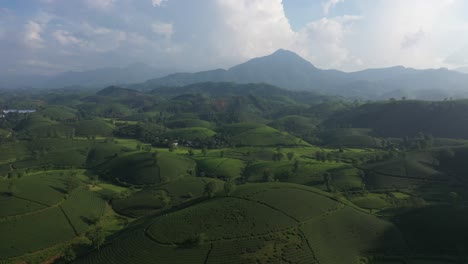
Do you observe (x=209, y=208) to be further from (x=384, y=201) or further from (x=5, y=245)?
(x=384, y=201)

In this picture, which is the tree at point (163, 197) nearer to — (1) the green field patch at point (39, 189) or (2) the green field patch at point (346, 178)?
(1) the green field patch at point (39, 189)

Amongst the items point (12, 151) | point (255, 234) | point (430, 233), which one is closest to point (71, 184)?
point (255, 234)

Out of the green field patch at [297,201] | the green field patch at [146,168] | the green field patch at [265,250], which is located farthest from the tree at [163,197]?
the green field patch at [265,250]

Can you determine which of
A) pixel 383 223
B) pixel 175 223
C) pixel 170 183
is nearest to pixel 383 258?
pixel 383 223

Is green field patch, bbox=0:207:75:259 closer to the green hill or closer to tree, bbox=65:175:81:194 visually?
tree, bbox=65:175:81:194

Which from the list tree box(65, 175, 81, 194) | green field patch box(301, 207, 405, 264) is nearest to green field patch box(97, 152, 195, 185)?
tree box(65, 175, 81, 194)

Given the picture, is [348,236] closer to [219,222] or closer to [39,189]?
[219,222]
